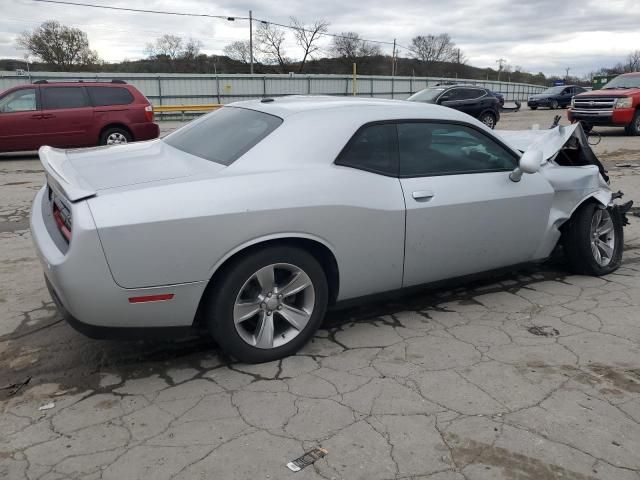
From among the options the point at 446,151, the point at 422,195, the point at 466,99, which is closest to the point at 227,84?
the point at 466,99

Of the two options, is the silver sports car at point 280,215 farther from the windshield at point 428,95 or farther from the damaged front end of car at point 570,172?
the windshield at point 428,95

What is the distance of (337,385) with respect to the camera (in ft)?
9.81

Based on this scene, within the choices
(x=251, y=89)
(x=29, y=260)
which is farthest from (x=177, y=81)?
(x=29, y=260)

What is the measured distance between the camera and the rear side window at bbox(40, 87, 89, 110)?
1126cm

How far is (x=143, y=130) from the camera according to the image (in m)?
12.0

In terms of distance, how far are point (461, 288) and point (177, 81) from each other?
77.8 feet

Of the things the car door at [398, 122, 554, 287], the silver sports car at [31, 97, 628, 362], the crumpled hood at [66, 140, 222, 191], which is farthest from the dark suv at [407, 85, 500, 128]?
the crumpled hood at [66, 140, 222, 191]

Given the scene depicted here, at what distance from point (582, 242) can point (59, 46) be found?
176ft

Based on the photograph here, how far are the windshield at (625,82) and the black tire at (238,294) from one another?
1666cm

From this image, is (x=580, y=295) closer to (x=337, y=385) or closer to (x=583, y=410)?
(x=583, y=410)

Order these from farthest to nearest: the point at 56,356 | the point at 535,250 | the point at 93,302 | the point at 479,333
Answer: the point at 535,250
the point at 479,333
the point at 56,356
the point at 93,302

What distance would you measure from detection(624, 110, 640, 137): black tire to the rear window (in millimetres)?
15291

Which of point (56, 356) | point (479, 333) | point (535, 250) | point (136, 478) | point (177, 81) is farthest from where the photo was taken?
point (177, 81)

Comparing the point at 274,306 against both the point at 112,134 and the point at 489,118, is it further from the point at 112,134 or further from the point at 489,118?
the point at 489,118
